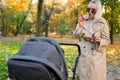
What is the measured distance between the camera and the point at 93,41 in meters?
5.32

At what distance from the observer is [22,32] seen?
50875 mm

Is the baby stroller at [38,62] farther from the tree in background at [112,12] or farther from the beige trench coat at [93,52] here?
the tree in background at [112,12]

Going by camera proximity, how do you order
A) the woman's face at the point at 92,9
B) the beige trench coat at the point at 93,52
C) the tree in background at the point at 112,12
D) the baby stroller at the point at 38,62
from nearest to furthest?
the baby stroller at the point at 38,62 < the woman's face at the point at 92,9 < the beige trench coat at the point at 93,52 < the tree in background at the point at 112,12

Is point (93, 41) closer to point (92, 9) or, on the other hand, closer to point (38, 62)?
point (92, 9)

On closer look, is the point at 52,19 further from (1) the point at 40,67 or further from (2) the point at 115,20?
(1) the point at 40,67

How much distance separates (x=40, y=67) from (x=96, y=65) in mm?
1878

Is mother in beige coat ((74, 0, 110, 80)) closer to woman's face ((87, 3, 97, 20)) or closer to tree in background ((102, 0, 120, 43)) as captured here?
woman's face ((87, 3, 97, 20))

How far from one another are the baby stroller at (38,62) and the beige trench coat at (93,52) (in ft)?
3.85

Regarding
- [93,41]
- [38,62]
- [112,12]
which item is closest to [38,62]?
[38,62]

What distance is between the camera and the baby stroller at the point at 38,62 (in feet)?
12.5

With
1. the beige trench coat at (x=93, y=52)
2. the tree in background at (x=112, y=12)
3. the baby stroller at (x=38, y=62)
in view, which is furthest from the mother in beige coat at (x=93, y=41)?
the tree in background at (x=112, y=12)

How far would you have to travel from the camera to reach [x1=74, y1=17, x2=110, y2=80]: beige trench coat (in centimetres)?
533

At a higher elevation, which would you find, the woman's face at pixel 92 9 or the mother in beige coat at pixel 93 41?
the woman's face at pixel 92 9

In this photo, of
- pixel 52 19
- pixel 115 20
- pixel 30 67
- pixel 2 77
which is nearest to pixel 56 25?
pixel 52 19
